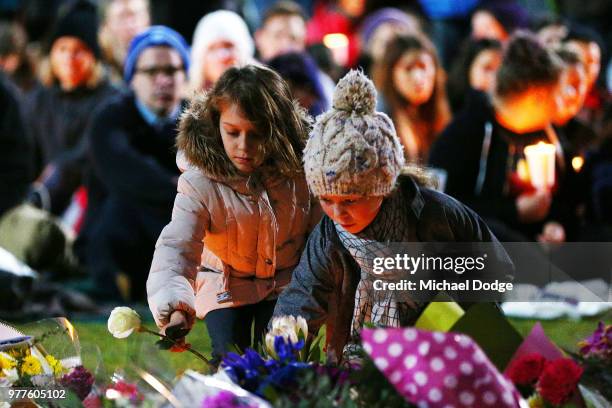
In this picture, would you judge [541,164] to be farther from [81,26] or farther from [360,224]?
[81,26]

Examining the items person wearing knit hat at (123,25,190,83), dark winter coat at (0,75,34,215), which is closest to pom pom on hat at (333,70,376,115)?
person wearing knit hat at (123,25,190,83)

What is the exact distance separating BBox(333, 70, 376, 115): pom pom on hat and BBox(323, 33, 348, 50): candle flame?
553 cm

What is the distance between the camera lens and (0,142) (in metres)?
6.94

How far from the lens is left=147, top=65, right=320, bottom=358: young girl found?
10.5 feet

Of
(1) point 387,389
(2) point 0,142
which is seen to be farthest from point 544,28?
(1) point 387,389

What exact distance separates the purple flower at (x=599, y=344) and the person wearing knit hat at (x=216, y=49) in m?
1.07

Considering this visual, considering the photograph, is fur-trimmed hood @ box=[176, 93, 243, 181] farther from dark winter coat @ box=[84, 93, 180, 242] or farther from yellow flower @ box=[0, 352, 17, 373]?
yellow flower @ box=[0, 352, 17, 373]

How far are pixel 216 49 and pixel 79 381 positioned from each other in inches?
65.7

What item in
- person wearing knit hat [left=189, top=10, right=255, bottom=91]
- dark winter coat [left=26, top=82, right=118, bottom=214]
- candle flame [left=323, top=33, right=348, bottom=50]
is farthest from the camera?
candle flame [left=323, top=33, right=348, bottom=50]

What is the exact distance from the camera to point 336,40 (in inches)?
340

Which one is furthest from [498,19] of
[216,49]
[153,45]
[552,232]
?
[153,45]

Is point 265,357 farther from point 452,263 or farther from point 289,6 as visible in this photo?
point 289,6

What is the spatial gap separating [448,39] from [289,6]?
4.12 ft

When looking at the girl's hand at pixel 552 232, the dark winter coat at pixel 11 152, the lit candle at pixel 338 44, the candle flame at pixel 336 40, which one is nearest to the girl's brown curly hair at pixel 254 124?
the girl's hand at pixel 552 232
